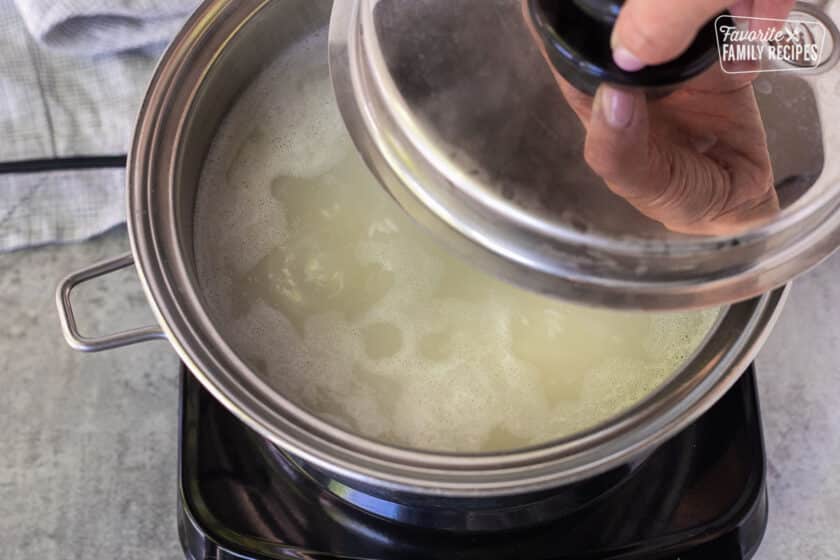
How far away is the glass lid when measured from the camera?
520 mm

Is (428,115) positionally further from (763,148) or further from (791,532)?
(791,532)

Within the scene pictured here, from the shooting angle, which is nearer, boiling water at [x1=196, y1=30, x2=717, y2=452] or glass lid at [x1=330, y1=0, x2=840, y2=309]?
glass lid at [x1=330, y1=0, x2=840, y2=309]

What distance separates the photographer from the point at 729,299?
1.79 feet

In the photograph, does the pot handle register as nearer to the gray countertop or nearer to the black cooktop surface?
the black cooktop surface

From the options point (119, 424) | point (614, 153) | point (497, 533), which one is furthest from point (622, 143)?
point (119, 424)

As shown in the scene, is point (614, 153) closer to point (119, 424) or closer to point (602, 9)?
point (602, 9)

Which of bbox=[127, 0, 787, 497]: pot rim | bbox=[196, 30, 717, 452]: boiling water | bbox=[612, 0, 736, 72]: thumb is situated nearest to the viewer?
bbox=[612, 0, 736, 72]: thumb

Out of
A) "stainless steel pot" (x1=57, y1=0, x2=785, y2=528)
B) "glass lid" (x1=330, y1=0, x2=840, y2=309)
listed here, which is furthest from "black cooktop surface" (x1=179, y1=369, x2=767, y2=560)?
"glass lid" (x1=330, y1=0, x2=840, y2=309)

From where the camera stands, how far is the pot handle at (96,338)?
26.1 inches

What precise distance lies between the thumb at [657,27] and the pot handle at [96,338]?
1.27ft

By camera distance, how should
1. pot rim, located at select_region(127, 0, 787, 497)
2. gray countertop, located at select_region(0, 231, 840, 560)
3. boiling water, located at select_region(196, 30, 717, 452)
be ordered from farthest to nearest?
gray countertop, located at select_region(0, 231, 840, 560)
boiling water, located at select_region(196, 30, 717, 452)
pot rim, located at select_region(127, 0, 787, 497)

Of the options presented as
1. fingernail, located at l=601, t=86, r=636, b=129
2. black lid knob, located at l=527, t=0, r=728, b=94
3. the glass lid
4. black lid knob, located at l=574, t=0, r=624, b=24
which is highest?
black lid knob, located at l=574, t=0, r=624, b=24

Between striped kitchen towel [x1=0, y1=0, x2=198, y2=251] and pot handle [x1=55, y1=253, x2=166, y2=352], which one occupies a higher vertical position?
pot handle [x1=55, y1=253, x2=166, y2=352]

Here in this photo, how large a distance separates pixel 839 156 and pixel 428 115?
26cm
